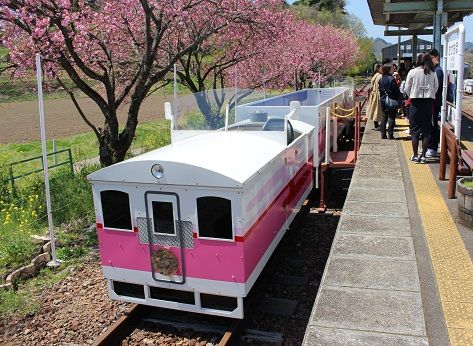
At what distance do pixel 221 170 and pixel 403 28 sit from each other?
764 inches

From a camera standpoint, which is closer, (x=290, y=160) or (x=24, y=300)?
(x=24, y=300)

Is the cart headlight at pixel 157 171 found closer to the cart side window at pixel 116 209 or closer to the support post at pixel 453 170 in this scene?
the cart side window at pixel 116 209

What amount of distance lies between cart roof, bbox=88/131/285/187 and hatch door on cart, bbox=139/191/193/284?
255 mm

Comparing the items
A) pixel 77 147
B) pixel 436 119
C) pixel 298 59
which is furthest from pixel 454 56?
pixel 77 147

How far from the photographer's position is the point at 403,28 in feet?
71.9

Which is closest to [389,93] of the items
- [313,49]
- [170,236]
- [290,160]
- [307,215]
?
[307,215]

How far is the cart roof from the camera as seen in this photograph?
5.14m

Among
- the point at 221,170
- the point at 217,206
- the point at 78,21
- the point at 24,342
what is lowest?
the point at 24,342

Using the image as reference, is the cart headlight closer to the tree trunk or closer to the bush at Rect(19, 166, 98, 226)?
the bush at Rect(19, 166, 98, 226)

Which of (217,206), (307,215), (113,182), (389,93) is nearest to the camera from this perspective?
(217,206)

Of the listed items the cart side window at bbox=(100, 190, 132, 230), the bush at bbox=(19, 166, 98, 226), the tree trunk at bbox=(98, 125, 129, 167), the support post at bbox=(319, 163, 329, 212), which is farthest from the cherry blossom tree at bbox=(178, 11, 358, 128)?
the bush at bbox=(19, 166, 98, 226)

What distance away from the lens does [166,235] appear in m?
5.44

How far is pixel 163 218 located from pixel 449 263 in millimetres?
3013

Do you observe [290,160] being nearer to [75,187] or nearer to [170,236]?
[170,236]
